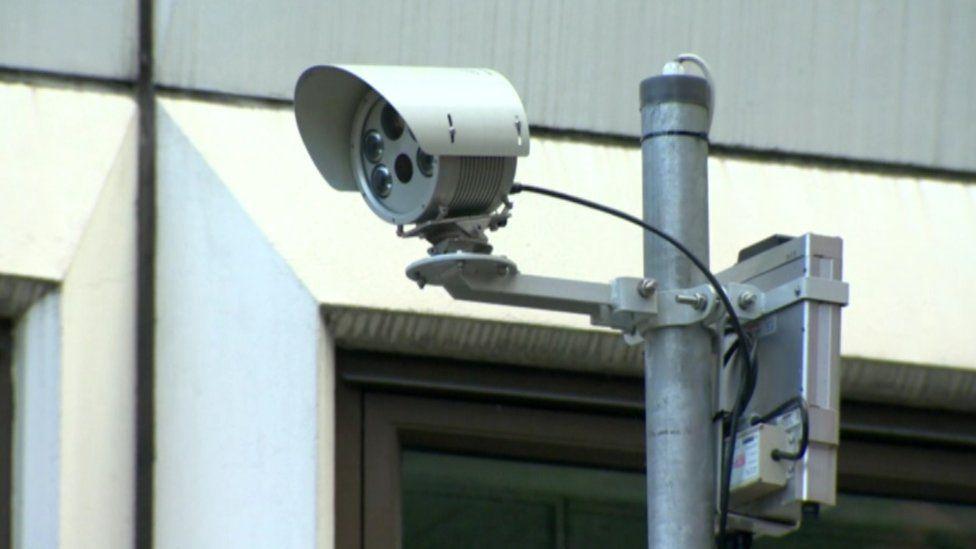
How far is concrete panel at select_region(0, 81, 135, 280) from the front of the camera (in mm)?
5891

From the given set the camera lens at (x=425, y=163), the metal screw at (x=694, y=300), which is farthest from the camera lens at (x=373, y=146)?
the metal screw at (x=694, y=300)

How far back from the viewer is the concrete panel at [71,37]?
20.1 ft

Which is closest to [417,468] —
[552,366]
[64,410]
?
[552,366]

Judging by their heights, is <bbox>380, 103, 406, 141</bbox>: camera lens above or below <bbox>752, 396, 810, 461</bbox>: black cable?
above

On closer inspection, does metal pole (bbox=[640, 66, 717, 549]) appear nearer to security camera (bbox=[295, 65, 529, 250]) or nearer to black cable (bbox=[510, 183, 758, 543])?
black cable (bbox=[510, 183, 758, 543])

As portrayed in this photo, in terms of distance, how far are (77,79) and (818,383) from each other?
252 cm

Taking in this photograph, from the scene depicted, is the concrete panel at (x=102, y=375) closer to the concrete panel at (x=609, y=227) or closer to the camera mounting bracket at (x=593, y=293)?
the concrete panel at (x=609, y=227)

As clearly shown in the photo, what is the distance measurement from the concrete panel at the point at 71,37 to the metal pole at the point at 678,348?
206 cm

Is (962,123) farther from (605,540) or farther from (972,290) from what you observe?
(605,540)

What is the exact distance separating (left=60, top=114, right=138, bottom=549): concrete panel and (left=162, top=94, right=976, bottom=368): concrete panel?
12.5 inches

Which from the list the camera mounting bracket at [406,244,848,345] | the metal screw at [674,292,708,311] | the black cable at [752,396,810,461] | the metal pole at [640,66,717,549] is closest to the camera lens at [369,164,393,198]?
the camera mounting bracket at [406,244,848,345]

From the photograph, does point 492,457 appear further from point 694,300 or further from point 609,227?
point 694,300

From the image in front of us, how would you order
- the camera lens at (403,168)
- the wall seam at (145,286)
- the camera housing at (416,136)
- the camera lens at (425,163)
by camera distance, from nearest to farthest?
the camera housing at (416,136), the camera lens at (425,163), the camera lens at (403,168), the wall seam at (145,286)

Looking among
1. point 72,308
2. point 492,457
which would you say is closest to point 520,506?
point 492,457
